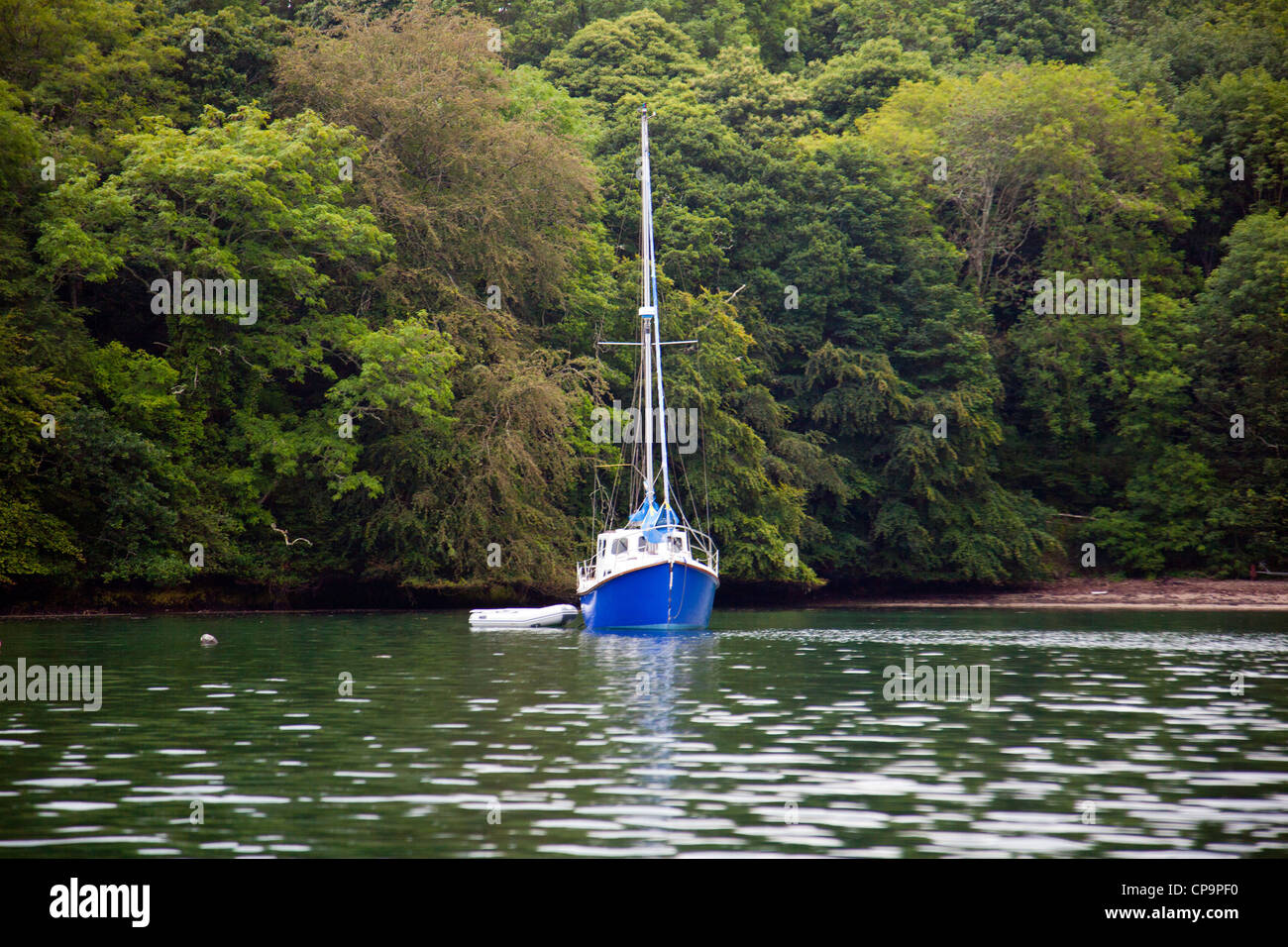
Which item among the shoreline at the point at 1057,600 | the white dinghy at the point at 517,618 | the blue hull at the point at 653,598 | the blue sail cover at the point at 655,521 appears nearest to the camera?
the blue hull at the point at 653,598

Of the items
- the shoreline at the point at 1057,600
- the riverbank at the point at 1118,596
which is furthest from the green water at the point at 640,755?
the riverbank at the point at 1118,596

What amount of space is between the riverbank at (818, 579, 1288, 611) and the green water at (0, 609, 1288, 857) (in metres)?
23.0

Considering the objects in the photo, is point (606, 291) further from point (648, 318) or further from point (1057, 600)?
point (1057, 600)

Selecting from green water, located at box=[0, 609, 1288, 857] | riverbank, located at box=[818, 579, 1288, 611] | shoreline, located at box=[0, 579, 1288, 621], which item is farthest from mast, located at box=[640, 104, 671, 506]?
riverbank, located at box=[818, 579, 1288, 611]

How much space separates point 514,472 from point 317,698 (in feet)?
89.8

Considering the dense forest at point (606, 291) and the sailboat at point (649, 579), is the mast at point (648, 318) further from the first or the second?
the dense forest at point (606, 291)

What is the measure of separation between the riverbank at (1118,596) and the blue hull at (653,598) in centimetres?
2160

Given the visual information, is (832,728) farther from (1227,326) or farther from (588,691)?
(1227,326)

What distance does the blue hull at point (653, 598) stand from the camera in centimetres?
3666

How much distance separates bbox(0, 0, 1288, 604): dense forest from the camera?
1825 inches

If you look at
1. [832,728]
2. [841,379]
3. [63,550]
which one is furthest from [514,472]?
[832,728]

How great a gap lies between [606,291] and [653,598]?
22966mm

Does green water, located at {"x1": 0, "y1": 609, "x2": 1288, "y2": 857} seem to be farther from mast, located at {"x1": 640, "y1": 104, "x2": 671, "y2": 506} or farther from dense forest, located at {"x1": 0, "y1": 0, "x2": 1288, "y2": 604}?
dense forest, located at {"x1": 0, "y1": 0, "x2": 1288, "y2": 604}
